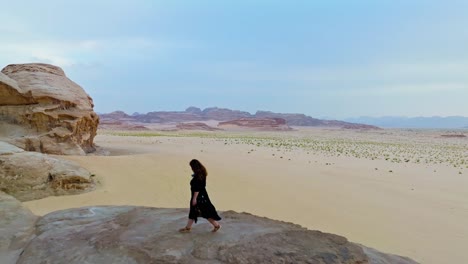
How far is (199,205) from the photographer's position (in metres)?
5.49

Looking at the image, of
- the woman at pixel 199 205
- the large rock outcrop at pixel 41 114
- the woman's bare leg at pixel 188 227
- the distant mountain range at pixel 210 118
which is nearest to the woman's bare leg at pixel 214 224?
the woman at pixel 199 205

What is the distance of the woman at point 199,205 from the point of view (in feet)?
17.9

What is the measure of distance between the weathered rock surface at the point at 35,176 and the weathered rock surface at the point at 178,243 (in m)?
3.61

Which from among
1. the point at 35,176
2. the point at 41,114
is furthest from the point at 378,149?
the point at 35,176

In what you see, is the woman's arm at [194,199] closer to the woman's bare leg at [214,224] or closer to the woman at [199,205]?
the woman at [199,205]

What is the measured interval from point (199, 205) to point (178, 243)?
707mm


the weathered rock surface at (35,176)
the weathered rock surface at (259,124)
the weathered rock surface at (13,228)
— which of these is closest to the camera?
the weathered rock surface at (13,228)

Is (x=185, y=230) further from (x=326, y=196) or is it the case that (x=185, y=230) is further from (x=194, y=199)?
(x=326, y=196)

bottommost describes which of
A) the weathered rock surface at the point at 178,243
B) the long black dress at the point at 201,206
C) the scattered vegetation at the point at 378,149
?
the scattered vegetation at the point at 378,149

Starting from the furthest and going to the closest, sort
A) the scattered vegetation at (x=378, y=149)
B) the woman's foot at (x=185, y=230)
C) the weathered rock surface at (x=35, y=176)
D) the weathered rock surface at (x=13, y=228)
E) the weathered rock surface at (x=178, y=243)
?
the scattered vegetation at (x=378, y=149), the weathered rock surface at (x=35, y=176), the woman's foot at (x=185, y=230), the weathered rock surface at (x=13, y=228), the weathered rock surface at (x=178, y=243)

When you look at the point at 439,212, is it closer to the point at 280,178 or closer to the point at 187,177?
the point at 280,178

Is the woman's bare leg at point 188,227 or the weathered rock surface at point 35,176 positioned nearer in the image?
the woman's bare leg at point 188,227

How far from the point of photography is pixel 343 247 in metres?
4.85

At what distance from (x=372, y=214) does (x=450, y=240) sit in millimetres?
2052
